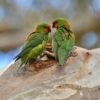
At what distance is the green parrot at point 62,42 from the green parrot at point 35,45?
0.15ft

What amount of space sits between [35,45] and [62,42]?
10 centimetres

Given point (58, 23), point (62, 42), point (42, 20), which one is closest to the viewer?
point (62, 42)

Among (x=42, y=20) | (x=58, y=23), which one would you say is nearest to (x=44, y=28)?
(x=58, y=23)

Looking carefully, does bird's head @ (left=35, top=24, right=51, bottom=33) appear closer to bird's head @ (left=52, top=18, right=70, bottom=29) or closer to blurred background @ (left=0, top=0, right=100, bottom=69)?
bird's head @ (left=52, top=18, right=70, bottom=29)

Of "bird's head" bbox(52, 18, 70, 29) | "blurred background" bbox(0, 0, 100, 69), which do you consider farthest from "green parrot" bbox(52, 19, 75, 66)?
"blurred background" bbox(0, 0, 100, 69)

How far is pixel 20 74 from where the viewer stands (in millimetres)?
1535

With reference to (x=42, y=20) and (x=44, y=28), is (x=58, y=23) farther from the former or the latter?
(x=42, y=20)

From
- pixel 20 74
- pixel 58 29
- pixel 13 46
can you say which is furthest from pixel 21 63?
pixel 13 46

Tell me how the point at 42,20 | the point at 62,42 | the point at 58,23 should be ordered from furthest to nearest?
1. the point at 42,20
2. the point at 58,23
3. the point at 62,42

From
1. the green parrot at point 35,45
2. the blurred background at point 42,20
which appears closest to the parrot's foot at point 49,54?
the green parrot at point 35,45

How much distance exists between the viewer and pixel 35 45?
1549 mm

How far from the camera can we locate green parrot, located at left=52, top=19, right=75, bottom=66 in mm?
1469

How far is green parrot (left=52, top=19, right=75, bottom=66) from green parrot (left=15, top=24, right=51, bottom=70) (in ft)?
0.15

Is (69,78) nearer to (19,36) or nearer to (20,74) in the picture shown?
(20,74)
